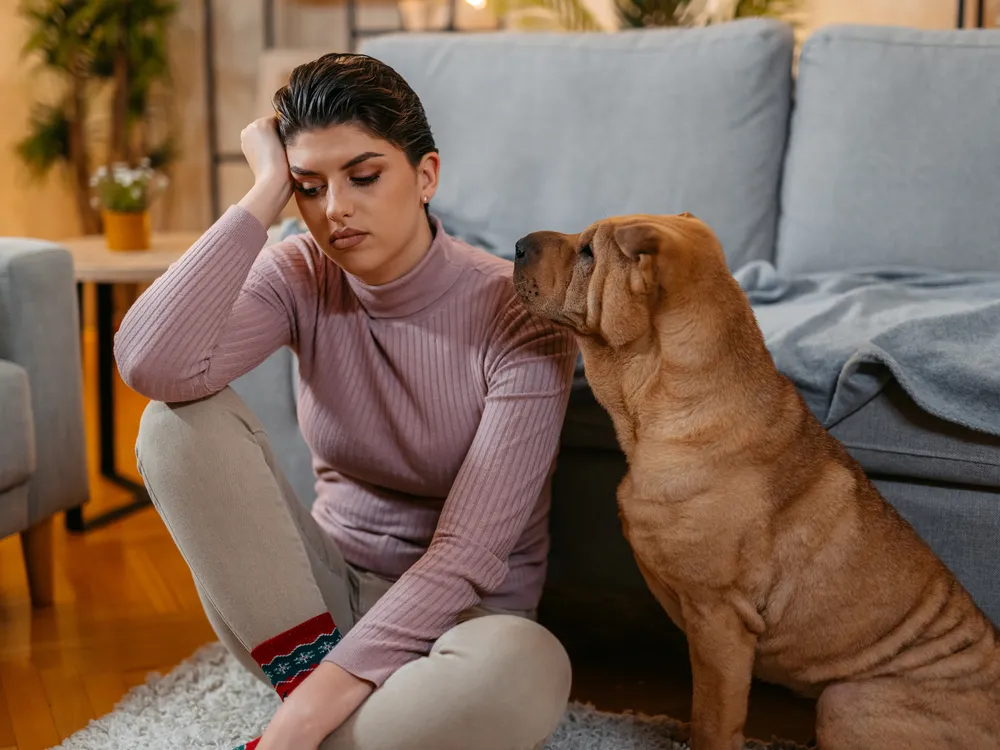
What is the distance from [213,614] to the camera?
1.45 m

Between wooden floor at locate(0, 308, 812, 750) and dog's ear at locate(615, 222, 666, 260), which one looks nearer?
dog's ear at locate(615, 222, 666, 260)

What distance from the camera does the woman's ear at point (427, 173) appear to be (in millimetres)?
1426

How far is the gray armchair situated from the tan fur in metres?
1.13

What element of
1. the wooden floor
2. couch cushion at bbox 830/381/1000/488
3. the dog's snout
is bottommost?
the wooden floor

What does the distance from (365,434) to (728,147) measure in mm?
1224

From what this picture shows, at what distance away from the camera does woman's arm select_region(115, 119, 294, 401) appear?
4.37 feet

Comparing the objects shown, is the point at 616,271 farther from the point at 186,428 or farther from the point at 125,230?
the point at 125,230

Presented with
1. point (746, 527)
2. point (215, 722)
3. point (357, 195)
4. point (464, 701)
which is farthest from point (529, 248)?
point (215, 722)

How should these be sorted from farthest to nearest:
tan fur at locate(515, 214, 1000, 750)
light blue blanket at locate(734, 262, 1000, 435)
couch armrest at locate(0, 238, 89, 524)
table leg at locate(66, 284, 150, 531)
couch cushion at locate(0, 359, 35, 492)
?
table leg at locate(66, 284, 150, 531), couch armrest at locate(0, 238, 89, 524), couch cushion at locate(0, 359, 35, 492), light blue blanket at locate(734, 262, 1000, 435), tan fur at locate(515, 214, 1000, 750)

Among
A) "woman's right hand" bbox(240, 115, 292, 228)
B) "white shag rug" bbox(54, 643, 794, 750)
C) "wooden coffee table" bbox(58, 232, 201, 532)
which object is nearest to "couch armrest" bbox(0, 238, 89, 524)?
"wooden coffee table" bbox(58, 232, 201, 532)

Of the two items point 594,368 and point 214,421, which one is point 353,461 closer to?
point 214,421

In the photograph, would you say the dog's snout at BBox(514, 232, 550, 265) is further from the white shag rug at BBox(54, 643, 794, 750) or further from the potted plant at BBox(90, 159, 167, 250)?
the potted plant at BBox(90, 159, 167, 250)

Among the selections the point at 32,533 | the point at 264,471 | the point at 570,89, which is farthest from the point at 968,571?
the point at 32,533

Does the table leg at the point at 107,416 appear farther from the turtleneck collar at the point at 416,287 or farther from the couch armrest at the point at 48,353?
the turtleneck collar at the point at 416,287
